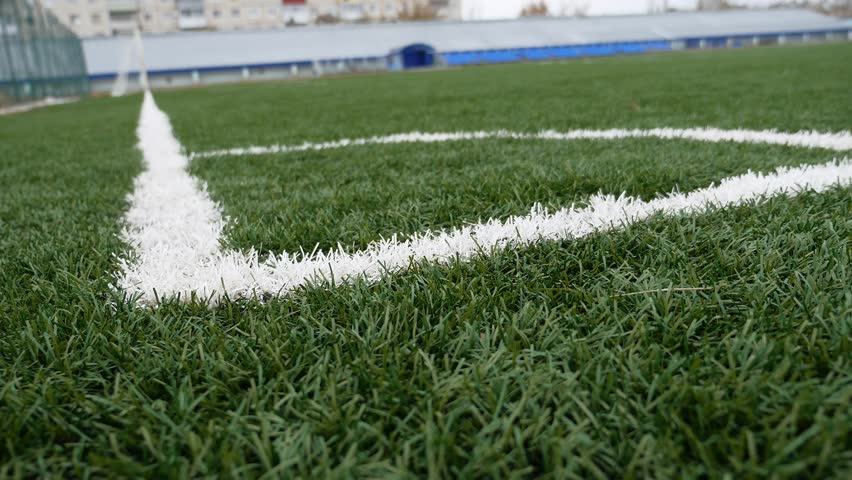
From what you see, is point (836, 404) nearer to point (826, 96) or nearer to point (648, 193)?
point (648, 193)

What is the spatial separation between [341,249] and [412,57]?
46426 mm

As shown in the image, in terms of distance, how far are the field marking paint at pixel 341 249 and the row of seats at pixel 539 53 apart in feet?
140

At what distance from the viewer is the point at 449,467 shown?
2.22ft

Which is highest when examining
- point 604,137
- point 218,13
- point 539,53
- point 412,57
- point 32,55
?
point 218,13

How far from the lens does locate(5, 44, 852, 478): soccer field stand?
69 centimetres

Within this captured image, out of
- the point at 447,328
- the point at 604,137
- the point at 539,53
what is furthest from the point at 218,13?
the point at 447,328

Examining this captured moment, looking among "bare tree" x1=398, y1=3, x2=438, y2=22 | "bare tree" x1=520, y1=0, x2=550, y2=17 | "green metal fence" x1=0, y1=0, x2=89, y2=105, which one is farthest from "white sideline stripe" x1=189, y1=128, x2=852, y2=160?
"bare tree" x1=520, y1=0, x2=550, y2=17

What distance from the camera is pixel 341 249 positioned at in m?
1.36

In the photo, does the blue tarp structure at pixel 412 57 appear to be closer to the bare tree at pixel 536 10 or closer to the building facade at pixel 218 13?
the building facade at pixel 218 13

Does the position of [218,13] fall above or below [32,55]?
above

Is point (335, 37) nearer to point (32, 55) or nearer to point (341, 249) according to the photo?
point (32, 55)

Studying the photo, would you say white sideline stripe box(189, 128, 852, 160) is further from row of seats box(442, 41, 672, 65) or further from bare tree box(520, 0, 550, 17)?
bare tree box(520, 0, 550, 17)

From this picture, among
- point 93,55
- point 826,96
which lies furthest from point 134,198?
point 93,55

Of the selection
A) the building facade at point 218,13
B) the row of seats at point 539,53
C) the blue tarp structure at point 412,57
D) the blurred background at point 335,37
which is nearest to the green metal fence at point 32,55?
the blurred background at point 335,37
